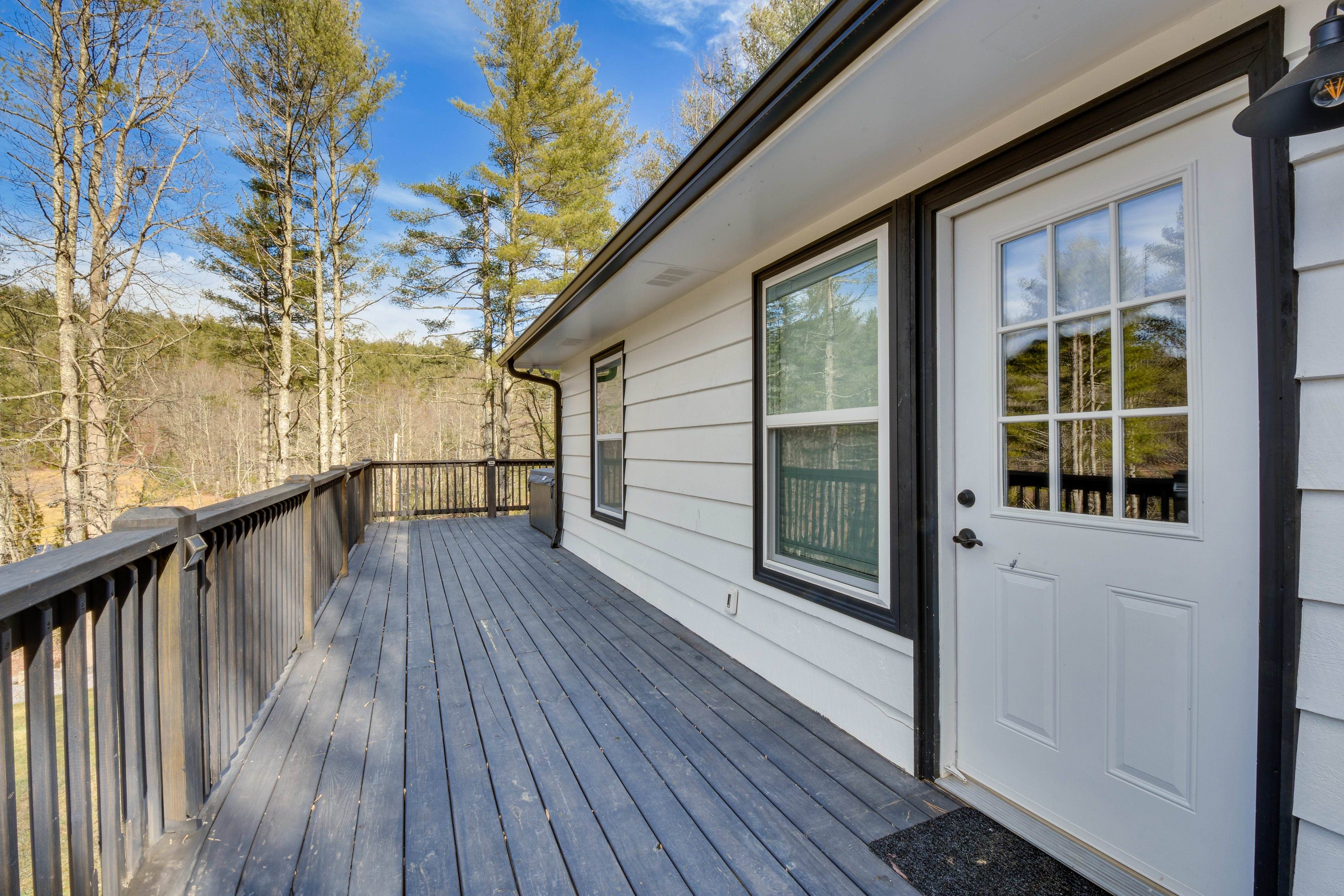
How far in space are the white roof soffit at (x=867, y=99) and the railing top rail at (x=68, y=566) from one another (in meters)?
1.88

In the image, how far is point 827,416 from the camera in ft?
7.83

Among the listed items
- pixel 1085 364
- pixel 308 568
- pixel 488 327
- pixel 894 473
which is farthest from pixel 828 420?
pixel 488 327

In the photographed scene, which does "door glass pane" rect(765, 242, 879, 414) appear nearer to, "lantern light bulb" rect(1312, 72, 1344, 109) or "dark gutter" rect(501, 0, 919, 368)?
"dark gutter" rect(501, 0, 919, 368)

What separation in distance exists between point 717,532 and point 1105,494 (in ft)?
6.50

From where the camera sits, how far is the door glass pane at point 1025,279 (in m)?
1.64

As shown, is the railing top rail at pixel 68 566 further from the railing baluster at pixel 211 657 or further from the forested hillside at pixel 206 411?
the forested hillside at pixel 206 411

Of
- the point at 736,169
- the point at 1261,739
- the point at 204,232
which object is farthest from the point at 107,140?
the point at 1261,739

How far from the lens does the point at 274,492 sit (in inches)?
98.4

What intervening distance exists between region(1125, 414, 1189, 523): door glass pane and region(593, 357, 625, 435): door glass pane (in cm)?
368

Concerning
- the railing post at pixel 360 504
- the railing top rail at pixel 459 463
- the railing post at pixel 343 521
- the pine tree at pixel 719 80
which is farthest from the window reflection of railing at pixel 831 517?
the pine tree at pixel 719 80

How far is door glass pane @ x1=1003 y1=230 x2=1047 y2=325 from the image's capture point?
164cm

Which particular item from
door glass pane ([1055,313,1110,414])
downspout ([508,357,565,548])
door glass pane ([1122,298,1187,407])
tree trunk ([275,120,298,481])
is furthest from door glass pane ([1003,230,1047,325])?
tree trunk ([275,120,298,481])

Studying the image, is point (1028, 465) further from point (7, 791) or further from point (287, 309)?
point (287, 309)

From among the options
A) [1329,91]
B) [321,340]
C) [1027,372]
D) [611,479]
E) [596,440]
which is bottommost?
[611,479]
